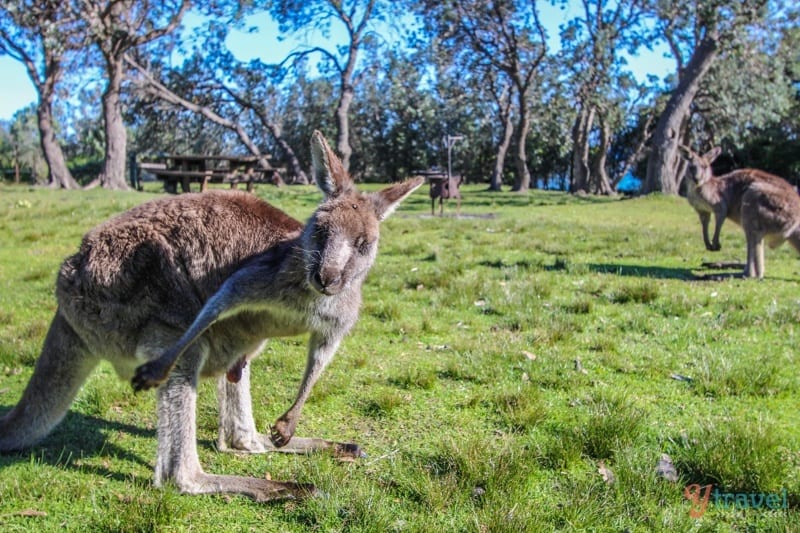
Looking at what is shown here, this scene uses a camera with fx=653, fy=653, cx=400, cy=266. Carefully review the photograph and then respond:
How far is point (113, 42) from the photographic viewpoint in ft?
65.5

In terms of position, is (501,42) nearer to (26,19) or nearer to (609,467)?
(26,19)

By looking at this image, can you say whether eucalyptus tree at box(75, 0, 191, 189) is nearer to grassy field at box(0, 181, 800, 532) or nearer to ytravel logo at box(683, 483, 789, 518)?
grassy field at box(0, 181, 800, 532)

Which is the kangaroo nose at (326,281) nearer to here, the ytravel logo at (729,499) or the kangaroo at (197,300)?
the kangaroo at (197,300)

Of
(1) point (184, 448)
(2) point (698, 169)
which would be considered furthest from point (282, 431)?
(2) point (698, 169)

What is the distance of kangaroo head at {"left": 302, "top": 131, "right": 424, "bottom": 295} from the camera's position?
286 cm

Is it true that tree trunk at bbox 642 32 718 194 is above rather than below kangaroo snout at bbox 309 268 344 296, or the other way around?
above

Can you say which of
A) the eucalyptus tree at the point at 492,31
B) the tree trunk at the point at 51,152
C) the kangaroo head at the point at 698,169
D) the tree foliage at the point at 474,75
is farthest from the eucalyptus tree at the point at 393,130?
the kangaroo head at the point at 698,169

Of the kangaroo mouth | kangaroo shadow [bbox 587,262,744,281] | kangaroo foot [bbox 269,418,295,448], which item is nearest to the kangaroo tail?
kangaroo foot [bbox 269,418,295,448]

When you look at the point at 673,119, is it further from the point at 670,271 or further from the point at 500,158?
the point at 670,271

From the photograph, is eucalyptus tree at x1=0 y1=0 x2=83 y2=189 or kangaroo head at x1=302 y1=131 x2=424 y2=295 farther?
eucalyptus tree at x1=0 y1=0 x2=83 y2=189

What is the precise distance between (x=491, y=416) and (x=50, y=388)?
2392mm

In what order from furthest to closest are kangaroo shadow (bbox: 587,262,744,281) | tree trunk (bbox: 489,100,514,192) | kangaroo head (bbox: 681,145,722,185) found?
tree trunk (bbox: 489,100,514,192) < kangaroo head (bbox: 681,145,722,185) < kangaroo shadow (bbox: 587,262,744,281)

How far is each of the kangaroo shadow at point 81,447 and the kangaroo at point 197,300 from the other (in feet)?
0.36

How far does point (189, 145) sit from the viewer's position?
3481 centimetres
